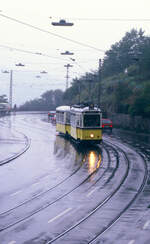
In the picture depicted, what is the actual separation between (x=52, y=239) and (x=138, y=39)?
101 metres

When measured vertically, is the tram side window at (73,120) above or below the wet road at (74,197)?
above

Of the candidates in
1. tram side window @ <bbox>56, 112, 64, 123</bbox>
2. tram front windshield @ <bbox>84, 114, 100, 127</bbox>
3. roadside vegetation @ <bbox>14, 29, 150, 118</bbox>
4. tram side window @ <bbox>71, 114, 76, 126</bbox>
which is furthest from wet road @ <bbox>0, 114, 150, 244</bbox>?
roadside vegetation @ <bbox>14, 29, 150, 118</bbox>

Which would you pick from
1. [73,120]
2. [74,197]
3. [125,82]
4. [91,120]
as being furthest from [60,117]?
[125,82]

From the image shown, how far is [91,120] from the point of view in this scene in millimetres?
36125

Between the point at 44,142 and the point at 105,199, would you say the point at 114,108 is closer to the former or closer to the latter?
the point at 44,142

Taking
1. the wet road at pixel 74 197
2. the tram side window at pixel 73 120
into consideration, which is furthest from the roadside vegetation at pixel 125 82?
the wet road at pixel 74 197

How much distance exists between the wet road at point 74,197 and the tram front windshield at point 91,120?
9.95 ft

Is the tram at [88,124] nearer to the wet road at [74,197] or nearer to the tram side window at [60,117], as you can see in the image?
the wet road at [74,197]

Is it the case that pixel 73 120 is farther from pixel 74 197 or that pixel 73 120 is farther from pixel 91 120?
pixel 74 197

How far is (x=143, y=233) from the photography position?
44.2 feet

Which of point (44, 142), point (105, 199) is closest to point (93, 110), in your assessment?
point (44, 142)

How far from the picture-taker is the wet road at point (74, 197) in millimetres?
13430

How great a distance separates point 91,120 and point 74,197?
58.5 ft

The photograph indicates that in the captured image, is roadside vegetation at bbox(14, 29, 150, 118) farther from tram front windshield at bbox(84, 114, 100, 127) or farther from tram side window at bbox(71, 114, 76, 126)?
tram front windshield at bbox(84, 114, 100, 127)
